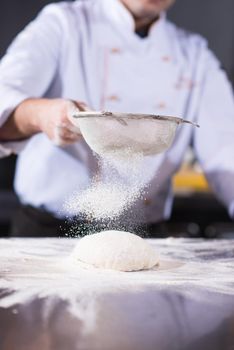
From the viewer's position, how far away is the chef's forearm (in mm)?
1757

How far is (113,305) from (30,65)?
1.32 m

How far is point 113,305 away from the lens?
975 mm

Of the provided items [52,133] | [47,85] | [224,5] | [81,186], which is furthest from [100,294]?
[224,5]

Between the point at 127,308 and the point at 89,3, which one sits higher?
the point at 89,3

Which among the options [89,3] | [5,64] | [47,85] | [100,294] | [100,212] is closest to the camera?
[100,294]

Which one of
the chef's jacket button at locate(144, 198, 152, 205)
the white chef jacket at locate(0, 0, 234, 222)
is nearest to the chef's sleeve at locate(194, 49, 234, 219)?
the white chef jacket at locate(0, 0, 234, 222)

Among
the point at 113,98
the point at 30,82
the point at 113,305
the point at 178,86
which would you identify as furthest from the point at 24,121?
the point at 113,305

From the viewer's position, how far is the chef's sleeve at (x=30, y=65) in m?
1.91

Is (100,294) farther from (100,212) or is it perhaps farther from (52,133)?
(52,133)

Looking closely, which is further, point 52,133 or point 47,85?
point 47,85

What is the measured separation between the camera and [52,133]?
5.40 feet

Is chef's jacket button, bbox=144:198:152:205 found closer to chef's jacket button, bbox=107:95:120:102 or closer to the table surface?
chef's jacket button, bbox=107:95:120:102

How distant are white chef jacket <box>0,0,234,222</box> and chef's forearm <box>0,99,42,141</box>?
0.24m

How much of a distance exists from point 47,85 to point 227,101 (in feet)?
2.64
